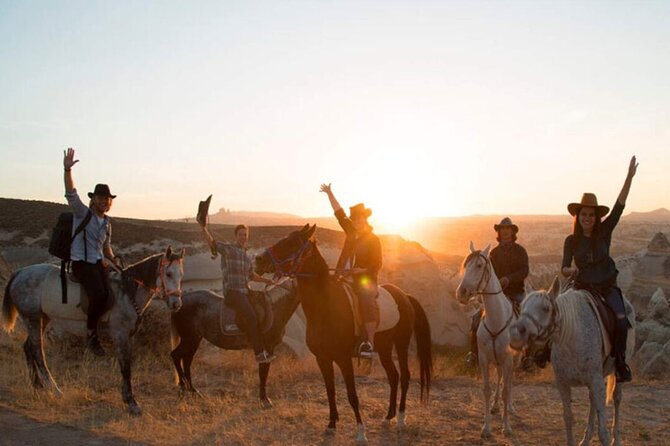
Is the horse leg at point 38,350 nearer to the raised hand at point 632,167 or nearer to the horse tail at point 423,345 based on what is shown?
the horse tail at point 423,345

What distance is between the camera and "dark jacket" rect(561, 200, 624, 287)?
712 cm

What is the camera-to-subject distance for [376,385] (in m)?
12.0

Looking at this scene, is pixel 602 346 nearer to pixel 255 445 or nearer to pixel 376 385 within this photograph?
pixel 255 445

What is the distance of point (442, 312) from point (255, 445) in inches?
560

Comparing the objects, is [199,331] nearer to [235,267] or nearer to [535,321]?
[235,267]

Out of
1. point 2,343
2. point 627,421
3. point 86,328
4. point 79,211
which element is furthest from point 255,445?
point 2,343

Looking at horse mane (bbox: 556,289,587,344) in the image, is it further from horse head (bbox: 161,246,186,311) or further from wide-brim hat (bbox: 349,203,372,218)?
horse head (bbox: 161,246,186,311)

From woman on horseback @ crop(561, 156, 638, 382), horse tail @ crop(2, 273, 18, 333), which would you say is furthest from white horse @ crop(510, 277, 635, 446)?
horse tail @ crop(2, 273, 18, 333)

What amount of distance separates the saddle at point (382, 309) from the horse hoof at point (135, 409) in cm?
377

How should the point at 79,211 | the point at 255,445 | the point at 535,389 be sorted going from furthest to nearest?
the point at 535,389
the point at 79,211
the point at 255,445

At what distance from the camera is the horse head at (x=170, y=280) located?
29.9 feet

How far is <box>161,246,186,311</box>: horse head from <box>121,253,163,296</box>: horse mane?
13 cm

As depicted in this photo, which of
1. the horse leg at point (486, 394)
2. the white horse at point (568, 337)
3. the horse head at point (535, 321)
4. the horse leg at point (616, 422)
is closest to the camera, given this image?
the horse head at point (535, 321)

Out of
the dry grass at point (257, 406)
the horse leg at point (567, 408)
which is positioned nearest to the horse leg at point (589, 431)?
the horse leg at point (567, 408)
